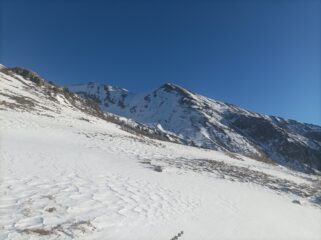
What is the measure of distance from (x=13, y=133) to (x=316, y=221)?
20578 millimetres

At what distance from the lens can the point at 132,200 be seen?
1204 centimetres

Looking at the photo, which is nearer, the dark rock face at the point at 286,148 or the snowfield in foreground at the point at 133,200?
the snowfield in foreground at the point at 133,200

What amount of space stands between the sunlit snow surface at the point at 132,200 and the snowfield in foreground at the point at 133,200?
26 mm

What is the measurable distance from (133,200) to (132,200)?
0.13 feet

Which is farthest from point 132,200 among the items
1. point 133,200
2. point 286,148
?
point 286,148

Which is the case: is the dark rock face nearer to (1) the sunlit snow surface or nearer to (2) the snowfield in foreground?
(2) the snowfield in foreground

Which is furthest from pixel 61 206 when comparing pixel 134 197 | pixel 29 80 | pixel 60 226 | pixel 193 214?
pixel 29 80

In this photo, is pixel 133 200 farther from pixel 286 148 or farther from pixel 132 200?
pixel 286 148

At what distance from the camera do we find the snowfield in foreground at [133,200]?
359 inches

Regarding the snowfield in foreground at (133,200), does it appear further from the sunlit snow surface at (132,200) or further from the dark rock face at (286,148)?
the dark rock face at (286,148)

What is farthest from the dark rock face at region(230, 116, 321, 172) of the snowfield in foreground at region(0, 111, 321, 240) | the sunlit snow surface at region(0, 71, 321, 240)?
the sunlit snow surface at region(0, 71, 321, 240)

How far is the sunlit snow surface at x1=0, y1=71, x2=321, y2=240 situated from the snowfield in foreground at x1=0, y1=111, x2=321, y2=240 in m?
0.03

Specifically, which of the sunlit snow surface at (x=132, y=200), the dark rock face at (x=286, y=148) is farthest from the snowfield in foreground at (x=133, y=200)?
the dark rock face at (x=286, y=148)

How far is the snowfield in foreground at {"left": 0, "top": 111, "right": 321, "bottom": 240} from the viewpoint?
9.11 metres
